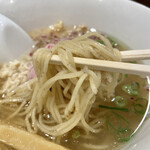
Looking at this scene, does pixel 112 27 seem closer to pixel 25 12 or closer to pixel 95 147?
pixel 25 12

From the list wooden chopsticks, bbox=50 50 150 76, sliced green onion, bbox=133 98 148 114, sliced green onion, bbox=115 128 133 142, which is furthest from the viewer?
sliced green onion, bbox=133 98 148 114

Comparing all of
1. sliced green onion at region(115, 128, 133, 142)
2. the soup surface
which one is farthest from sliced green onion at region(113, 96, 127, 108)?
sliced green onion at region(115, 128, 133, 142)

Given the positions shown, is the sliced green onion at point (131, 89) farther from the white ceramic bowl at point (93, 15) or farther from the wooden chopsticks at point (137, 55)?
the wooden chopsticks at point (137, 55)

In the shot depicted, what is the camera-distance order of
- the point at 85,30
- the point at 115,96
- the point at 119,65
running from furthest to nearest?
1. the point at 85,30
2. the point at 115,96
3. the point at 119,65

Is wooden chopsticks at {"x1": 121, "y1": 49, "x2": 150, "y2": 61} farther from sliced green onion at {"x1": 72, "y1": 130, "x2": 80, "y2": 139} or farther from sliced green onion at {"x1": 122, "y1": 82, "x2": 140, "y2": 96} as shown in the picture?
sliced green onion at {"x1": 72, "y1": 130, "x2": 80, "y2": 139}

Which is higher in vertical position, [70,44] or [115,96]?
[70,44]

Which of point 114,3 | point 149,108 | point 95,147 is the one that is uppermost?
point 114,3

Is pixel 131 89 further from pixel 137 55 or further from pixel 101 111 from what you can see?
pixel 137 55

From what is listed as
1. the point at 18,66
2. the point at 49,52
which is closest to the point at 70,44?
the point at 49,52
